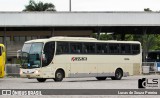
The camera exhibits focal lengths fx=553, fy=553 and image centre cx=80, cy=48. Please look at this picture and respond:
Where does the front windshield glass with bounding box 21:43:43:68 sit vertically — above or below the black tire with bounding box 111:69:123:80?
above

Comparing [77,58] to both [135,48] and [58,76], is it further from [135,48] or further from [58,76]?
[135,48]

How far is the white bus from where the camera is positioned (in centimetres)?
3466

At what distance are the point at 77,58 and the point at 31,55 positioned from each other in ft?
10.6

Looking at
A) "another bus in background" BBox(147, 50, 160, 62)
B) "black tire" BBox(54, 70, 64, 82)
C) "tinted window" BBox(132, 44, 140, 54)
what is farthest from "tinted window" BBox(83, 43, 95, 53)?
"another bus in background" BBox(147, 50, 160, 62)

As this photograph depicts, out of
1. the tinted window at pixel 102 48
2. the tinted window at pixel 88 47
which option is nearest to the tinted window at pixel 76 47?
the tinted window at pixel 88 47

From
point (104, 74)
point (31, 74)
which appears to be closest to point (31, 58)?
point (31, 74)

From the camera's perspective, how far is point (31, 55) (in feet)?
114

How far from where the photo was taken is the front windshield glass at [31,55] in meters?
34.6

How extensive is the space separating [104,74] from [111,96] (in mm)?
17695

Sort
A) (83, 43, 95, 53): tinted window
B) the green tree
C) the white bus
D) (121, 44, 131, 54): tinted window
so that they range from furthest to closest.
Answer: the green tree → (121, 44, 131, 54): tinted window → (83, 43, 95, 53): tinted window → the white bus

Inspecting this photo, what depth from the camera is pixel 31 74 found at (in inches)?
1364

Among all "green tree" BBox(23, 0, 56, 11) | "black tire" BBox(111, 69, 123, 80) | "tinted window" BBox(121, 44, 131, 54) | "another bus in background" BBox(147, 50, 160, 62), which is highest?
"green tree" BBox(23, 0, 56, 11)

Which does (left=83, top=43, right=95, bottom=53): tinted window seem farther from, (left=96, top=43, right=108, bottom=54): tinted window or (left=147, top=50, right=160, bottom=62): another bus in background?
(left=147, top=50, right=160, bottom=62): another bus in background

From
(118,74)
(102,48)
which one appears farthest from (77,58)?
(118,74)
